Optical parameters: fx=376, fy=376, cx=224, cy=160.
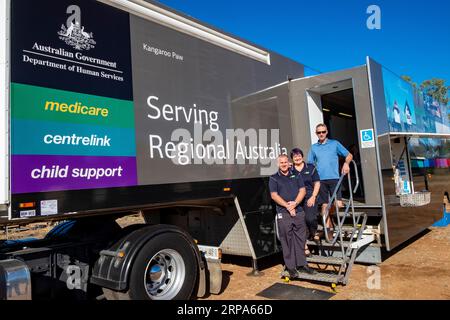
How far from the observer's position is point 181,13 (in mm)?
4227

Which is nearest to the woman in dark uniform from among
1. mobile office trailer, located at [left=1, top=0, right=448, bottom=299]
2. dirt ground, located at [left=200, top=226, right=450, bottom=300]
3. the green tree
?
mobile office trailer, located at [left=1, top=0, right=448, bottom=299]

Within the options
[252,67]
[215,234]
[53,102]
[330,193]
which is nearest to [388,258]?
[330,193]

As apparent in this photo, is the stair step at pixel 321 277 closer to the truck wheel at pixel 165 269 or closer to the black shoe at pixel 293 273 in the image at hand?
the black shoe at pixel 293 273

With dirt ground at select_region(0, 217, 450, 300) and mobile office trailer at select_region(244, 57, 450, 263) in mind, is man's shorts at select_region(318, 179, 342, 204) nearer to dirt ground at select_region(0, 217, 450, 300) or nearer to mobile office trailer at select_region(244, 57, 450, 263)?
mobile office trailer at select_region(244, 57, 450, 263)

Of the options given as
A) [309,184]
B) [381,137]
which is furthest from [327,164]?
[381,137]

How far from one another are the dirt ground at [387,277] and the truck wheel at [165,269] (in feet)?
2.18

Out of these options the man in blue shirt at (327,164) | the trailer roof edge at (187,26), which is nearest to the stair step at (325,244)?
the man in blue shirt at (327,164)

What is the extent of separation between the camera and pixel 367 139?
17.3 ft

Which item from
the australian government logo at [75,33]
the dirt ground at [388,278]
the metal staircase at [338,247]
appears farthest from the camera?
the metal staircase at [338,247]

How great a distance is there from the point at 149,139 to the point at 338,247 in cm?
309

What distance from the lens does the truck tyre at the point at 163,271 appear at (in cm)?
342

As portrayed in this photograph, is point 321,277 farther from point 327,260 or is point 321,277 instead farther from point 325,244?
point 325,244

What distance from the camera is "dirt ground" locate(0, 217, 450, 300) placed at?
14.1 feet
